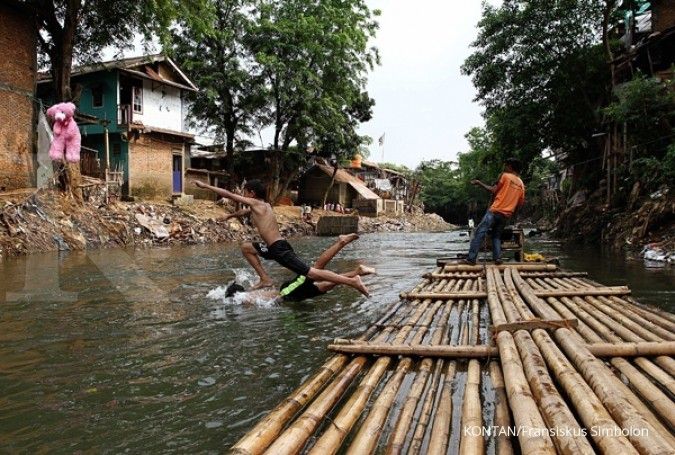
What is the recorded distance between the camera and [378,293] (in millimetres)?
7266

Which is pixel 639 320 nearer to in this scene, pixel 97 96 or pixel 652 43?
pixel 652 43

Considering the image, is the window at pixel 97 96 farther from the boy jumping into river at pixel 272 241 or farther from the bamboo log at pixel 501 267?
the bamboo log at pixel 501 267

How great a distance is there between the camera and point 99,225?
15430 mm

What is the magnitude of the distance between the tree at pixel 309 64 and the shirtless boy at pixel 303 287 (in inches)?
794

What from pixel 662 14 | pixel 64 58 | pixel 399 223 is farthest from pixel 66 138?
pixel 399 223

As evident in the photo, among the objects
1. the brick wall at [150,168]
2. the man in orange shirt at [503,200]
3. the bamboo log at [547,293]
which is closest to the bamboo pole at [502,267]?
the man in orange shirt at [503,200]

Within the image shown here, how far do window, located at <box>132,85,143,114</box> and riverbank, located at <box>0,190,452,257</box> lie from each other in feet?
16.3

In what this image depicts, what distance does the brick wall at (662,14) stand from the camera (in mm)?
18750

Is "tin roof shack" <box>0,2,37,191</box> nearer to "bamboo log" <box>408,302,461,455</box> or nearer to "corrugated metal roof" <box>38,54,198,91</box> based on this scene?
"corrugated metal roof" <box>38,54,198,91</box>

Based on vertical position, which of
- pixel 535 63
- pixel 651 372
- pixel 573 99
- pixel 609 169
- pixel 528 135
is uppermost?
pixel 535 63

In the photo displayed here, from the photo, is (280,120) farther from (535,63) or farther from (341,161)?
(535,63)

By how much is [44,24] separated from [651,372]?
1980 cm

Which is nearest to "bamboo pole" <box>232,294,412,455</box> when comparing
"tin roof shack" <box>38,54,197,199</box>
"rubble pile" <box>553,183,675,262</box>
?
"rubble pile" <box>553,183,675,262</box>

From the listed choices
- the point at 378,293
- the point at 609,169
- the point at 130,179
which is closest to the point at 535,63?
the point at 609,169
